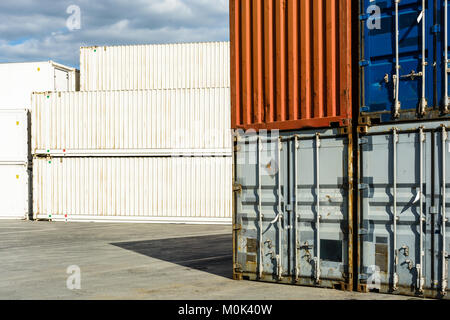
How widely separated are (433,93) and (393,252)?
2696 millimetres

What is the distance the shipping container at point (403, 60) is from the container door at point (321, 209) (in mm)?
922

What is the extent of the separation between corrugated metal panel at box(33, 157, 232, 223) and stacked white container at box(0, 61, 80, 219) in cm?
131

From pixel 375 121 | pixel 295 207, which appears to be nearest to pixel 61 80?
pixel 295 207

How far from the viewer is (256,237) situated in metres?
10.7

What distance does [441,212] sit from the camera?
869cm

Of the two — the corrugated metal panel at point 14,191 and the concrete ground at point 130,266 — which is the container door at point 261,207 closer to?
the concrete ground at point 130,266

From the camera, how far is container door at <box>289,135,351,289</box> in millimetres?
9719

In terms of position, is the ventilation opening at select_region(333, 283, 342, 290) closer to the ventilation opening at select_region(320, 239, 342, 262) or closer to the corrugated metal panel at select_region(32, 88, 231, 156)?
the ventilation opening at select_region(320, 239, 342, 262)

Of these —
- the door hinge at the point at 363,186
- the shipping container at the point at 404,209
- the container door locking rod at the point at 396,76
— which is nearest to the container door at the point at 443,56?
the shipping container at the point at 404,209

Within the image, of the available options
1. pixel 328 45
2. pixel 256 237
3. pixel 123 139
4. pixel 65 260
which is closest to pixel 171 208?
pixel 123 139

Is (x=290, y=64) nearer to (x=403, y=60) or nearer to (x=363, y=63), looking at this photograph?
(x=363, y=63)

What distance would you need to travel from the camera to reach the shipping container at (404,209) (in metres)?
8.72

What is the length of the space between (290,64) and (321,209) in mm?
2849
